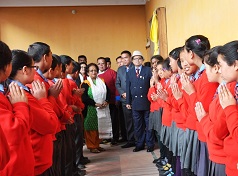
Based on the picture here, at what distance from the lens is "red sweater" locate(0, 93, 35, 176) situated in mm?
1288

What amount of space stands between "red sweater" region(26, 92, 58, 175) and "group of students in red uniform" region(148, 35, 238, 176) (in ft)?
2.78

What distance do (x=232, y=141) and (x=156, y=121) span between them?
2.40m

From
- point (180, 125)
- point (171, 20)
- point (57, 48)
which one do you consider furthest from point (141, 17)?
point (180, 125)

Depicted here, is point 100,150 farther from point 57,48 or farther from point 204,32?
point 57,48

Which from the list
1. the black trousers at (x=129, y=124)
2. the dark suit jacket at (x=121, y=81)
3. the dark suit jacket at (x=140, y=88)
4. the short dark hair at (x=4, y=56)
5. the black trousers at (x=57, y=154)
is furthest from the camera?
the dark suit jacket at (x=121, y=81)

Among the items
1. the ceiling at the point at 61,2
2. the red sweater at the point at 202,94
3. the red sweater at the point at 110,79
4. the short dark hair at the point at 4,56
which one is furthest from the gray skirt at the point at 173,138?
the ceiling at the point at 61,2

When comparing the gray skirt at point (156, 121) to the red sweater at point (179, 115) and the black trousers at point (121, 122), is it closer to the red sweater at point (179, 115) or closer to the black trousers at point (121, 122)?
the red sweater at point (179, 115)

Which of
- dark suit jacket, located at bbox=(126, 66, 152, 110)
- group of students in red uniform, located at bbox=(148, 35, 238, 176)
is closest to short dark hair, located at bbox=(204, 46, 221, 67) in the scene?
group of students in red uniform, located at bbox=(148, 35, 238, 176)

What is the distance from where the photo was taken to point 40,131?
166 centimetres

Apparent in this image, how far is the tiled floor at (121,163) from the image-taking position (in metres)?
3.47

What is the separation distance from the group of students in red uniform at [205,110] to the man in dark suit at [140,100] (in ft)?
3.97

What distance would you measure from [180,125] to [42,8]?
576cm

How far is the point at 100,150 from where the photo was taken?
4.64m

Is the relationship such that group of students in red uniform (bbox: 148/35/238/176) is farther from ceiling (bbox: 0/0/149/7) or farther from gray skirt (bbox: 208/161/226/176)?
ceiling (bbox: 0/0/149/7)
